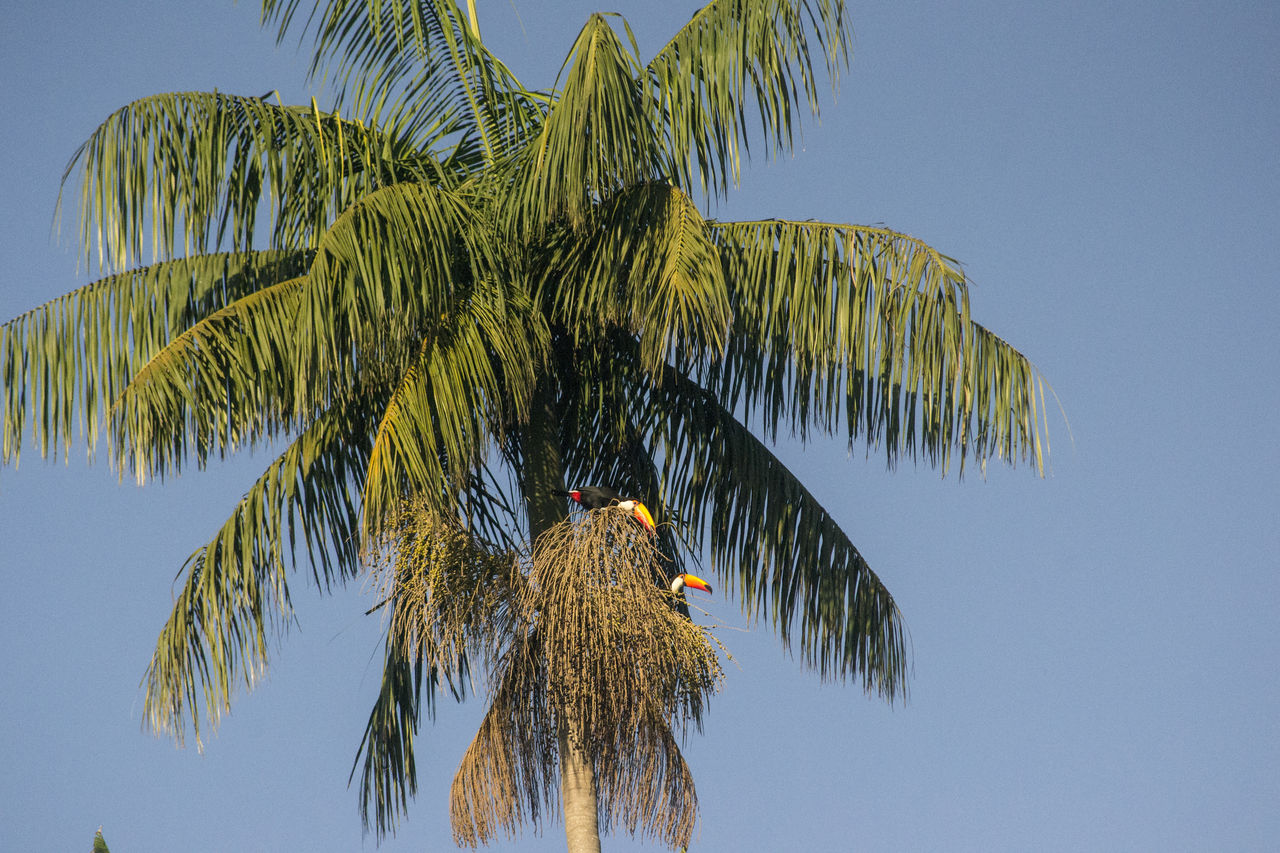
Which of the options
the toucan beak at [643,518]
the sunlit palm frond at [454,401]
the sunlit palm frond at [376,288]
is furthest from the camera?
the toucan beak at [643,518]

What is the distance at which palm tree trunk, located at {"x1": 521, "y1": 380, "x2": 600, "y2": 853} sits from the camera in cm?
761

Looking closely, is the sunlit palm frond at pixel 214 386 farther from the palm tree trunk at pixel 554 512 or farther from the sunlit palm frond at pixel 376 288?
the palm tree trunk at pixel 554 512

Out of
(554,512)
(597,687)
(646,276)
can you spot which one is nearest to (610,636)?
(597,687)

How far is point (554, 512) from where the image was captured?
8250 millimetres

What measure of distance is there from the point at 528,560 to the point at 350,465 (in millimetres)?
1212

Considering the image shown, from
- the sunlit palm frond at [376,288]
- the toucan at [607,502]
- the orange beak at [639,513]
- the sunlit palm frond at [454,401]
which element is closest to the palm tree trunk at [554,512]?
the toucan at [607,502]

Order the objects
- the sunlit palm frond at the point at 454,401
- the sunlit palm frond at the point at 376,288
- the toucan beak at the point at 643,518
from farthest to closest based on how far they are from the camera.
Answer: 1. the toucan beak at the point at 643,518
2. the sunlit palm frond at the point at 454,401
3. the sunlit palm frond at the point at 376,288

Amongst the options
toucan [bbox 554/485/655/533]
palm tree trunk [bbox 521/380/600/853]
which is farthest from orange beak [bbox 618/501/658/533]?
palm tree trunk [bbox 521/380/600/853]

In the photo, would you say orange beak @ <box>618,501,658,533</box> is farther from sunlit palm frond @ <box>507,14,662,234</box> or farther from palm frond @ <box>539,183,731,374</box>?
sunlit palm frond @ <box>507,14,662,234</box>

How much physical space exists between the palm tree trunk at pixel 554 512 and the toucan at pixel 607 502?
0.32 meters

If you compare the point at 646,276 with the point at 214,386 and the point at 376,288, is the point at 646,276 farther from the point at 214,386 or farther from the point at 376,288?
the point at 214,386

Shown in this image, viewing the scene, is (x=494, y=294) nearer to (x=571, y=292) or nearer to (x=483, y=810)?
(x=571, y=292)

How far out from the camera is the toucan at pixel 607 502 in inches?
300

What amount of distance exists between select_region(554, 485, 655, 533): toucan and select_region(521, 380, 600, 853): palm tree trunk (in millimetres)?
323
